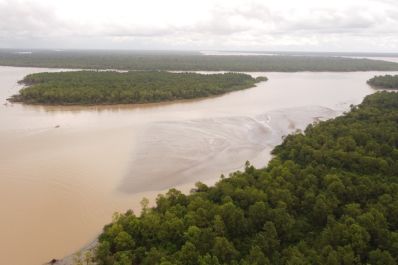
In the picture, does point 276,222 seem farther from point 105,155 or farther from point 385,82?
point 385,82

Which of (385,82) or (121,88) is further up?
(385,82)

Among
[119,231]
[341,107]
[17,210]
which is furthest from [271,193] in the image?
[341,107]

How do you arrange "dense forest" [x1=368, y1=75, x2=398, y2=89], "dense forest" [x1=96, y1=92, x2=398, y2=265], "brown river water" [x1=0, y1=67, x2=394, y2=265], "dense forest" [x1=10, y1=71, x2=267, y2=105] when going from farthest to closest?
"dense forest" [x1=368, y1=75, x2=398, y2=89] < "dense forest" [x1=10, y1=71, x2=267, y2=105] < "brown river water" [x1=0, y1=67, x2=394, y2=265] < "dense forest" [x1=96, y1=92, x2=398, y2=265]

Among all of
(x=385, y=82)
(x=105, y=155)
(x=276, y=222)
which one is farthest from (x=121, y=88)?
(x=385, y=82)

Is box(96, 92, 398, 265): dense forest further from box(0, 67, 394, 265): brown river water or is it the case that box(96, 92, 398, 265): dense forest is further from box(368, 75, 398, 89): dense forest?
box(368, 75, 398, 89): dense forest

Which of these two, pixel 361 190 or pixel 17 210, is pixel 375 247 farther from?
pixel 17 210

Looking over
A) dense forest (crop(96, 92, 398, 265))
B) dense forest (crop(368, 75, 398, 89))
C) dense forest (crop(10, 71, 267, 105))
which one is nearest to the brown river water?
dense forest (crop(10, 71, 267, 105))

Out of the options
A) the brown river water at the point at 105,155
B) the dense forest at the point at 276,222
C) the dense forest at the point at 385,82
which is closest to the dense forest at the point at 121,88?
the brown river water at the point at 105,155
